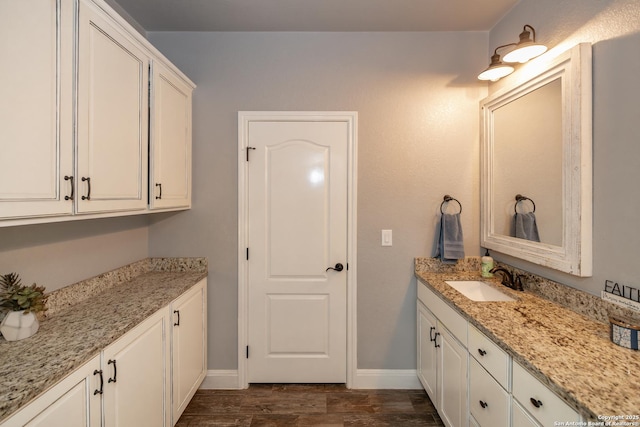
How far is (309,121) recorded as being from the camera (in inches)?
92.8

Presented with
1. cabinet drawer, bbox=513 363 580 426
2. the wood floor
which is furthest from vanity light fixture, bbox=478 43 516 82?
the wood floor

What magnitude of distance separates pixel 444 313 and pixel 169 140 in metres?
2.07

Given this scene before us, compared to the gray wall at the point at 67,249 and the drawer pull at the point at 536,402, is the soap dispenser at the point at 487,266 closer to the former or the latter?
the drawer pull at the point at 536,402

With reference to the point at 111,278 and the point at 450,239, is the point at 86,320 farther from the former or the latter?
the point at 450,239

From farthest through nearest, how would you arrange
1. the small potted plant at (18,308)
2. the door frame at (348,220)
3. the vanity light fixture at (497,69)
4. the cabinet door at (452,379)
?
the door frame at (348,220)
the vanity light fixture at (497,69)
the cabinet door at (452,379)
the small potted plant at (18,308)

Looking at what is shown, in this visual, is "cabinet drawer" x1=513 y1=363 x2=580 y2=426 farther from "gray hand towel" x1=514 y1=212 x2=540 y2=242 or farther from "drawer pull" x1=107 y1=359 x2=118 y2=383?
"drawer pull" x1=107 y1=359 x2=118 y2=383

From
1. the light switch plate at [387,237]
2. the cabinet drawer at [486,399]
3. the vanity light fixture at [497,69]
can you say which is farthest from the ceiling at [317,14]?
the cabinet drawer at [486,399]

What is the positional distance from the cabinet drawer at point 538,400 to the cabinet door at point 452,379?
42 centimetres

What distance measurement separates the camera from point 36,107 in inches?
42.5

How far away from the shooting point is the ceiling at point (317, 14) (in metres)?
2.01

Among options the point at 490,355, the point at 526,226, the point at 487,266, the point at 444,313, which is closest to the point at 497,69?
the point at 526,226

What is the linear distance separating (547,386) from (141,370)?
170 centimetres

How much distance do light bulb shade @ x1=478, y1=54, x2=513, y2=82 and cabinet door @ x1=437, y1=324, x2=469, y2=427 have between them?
66.4 inches

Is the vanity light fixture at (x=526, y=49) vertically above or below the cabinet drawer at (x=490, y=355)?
above
